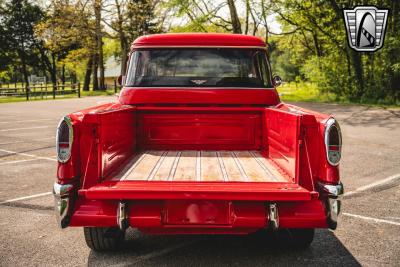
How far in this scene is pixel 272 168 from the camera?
3.56 meters

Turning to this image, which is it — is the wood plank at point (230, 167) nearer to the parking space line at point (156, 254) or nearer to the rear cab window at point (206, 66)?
the parking space line at point (156, 254)

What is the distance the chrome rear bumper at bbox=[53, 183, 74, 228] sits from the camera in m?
2.87

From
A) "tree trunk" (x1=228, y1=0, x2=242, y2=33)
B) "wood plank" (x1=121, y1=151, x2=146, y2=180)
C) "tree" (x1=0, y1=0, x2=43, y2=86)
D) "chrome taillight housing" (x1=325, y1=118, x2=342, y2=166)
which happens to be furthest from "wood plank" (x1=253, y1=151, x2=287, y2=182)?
"tree" (x1=0, y1=0, x2=43, y2=86)

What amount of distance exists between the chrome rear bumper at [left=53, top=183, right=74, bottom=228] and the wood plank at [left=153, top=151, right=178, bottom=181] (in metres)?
0.65

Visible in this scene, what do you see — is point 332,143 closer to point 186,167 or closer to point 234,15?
A: point 186,167

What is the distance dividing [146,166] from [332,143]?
63.4 inches

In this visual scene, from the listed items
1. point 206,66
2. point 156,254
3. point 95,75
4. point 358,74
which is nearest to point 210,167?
point 156,254

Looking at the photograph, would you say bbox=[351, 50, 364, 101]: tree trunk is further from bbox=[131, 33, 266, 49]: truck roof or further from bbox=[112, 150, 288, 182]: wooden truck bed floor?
bbox=[112, 150, 288, 182]: wooden truck bed floor

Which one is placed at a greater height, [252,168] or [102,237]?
[252,168]

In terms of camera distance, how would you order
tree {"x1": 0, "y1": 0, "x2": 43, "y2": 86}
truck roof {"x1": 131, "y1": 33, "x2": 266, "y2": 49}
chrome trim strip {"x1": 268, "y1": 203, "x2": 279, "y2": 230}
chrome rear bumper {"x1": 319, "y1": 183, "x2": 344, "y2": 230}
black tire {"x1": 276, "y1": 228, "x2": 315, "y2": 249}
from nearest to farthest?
chrome trim strip {"x1": 268, "y1": 203, "x2": 279, "y2": 230} < chrome rear bumper {"x1": 319, "y1": 183, "x2": 344, "y2": 230} < black tire {"x1": 276, "y1": 228, "x2": 315, "y2": 249} < truck roof {"x1": 131, "y1": 33, "x2": 266, "y2": 49} < tree {"x1": 0, "y1": 0, "x2": 43, "y2": 86}

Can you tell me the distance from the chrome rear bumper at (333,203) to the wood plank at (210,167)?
799 mm

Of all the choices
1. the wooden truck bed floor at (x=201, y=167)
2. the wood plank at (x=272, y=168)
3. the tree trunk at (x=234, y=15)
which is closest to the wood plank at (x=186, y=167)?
the wooden truck bed floor at (x=201, y=167)

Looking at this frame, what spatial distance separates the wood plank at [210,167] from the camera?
10.5 ft

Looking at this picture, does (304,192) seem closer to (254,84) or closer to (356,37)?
(254,84)
